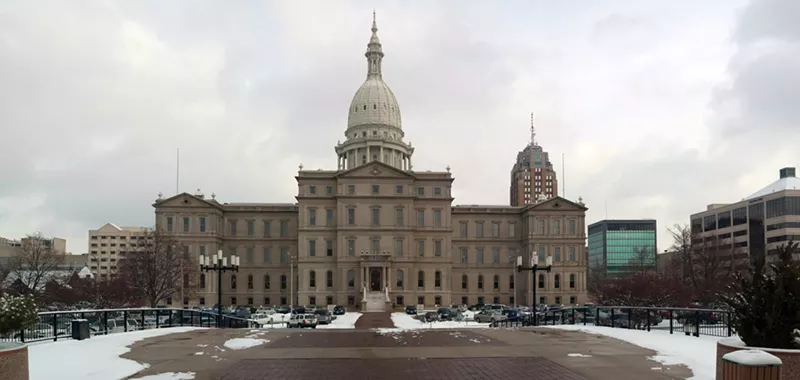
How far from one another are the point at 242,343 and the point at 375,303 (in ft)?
215

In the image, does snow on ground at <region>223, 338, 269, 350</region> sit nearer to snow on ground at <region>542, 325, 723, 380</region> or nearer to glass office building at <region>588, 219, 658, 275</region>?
snow on ground at <region>542, 325, 723, 380</region>

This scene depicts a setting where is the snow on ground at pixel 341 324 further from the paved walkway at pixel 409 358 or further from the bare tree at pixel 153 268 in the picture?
the paved walkway at pixel 409 358

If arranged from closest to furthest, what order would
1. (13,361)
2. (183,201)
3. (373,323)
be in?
(13,361)
(373,323)
(183,201)

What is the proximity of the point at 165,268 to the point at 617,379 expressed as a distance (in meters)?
63.2

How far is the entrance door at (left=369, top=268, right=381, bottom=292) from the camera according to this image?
93.4 metres

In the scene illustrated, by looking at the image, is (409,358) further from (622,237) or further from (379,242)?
(622,237)

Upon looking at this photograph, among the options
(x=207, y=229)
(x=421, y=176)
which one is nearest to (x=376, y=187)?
(x=421, y=176)

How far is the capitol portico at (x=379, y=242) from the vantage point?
94.9 metres

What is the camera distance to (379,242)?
95250 mm

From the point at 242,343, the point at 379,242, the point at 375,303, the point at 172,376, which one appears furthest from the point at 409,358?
the point at 379,242

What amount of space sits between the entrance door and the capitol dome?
40.8 meters

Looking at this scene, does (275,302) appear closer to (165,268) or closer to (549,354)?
(165,268)

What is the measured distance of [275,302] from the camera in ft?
335

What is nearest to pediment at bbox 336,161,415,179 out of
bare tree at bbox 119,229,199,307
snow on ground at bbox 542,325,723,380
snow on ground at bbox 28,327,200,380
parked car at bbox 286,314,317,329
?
bare tree at bbox 119,229,199,307
